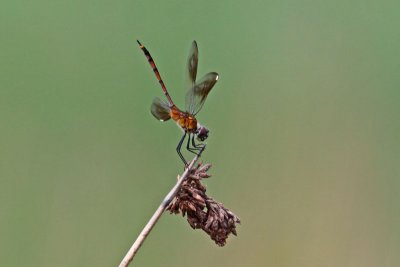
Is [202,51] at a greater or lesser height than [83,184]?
greater

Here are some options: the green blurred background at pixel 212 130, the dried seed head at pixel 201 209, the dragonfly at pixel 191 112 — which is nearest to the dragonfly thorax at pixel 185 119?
the dragonfly at pixel 191 112

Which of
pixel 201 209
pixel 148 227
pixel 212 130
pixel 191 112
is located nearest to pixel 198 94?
pixel 191 112

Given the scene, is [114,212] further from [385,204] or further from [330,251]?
[385,204]

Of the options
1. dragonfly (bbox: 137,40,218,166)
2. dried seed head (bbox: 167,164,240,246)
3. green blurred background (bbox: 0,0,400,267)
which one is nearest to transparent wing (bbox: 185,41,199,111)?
dragonfly (bbox: 137,40,218,166)

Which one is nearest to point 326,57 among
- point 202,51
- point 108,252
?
point 202,51

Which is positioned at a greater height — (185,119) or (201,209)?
(185,119)

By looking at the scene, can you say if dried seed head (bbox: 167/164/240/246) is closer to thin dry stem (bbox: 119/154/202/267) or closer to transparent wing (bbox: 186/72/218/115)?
thin dry stem (bbox: 119/154/202/267)

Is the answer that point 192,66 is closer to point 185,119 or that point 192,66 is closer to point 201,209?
point 185,119
